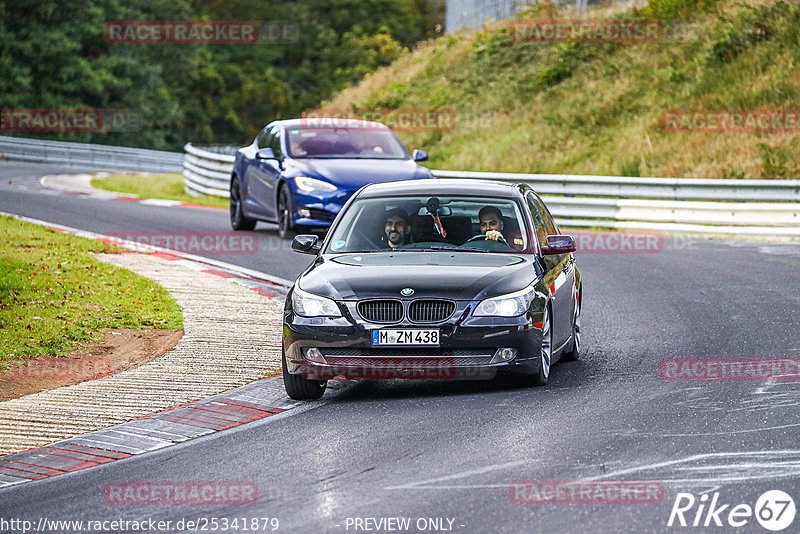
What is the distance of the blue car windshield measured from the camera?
19.6m

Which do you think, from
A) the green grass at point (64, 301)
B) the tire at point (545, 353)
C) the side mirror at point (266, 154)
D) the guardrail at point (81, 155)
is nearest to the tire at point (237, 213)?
the side mirror at point (266, 154)

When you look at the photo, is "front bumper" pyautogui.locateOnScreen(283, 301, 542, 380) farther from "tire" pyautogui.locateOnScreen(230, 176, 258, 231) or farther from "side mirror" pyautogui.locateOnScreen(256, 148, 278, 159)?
"tire" pyautogui.locateOnScreen(230, 176, 258, 231)

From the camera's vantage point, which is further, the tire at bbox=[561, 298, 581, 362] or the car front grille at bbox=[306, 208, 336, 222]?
the car front grille at bbox=[306, 208, 336, 222]

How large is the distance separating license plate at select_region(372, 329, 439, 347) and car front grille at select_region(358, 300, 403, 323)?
109 mm

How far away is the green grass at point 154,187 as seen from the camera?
2931 centimetres

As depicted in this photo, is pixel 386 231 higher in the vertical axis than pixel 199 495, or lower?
higher

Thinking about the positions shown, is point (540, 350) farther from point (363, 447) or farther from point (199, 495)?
point (199, 495)

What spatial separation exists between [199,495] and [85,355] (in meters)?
4.61

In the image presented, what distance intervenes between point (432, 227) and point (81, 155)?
3587cm

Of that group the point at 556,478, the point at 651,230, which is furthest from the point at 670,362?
the point at 651,230

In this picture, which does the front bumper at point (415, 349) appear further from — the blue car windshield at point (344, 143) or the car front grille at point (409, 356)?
the blue car windshield at point (344, 143)

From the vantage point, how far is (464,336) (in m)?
8.97

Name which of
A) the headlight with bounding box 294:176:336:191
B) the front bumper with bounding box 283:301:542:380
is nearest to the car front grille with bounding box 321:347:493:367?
the front bumper with bounding box 283:301:542:380

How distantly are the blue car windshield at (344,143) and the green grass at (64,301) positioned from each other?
4.10 m
